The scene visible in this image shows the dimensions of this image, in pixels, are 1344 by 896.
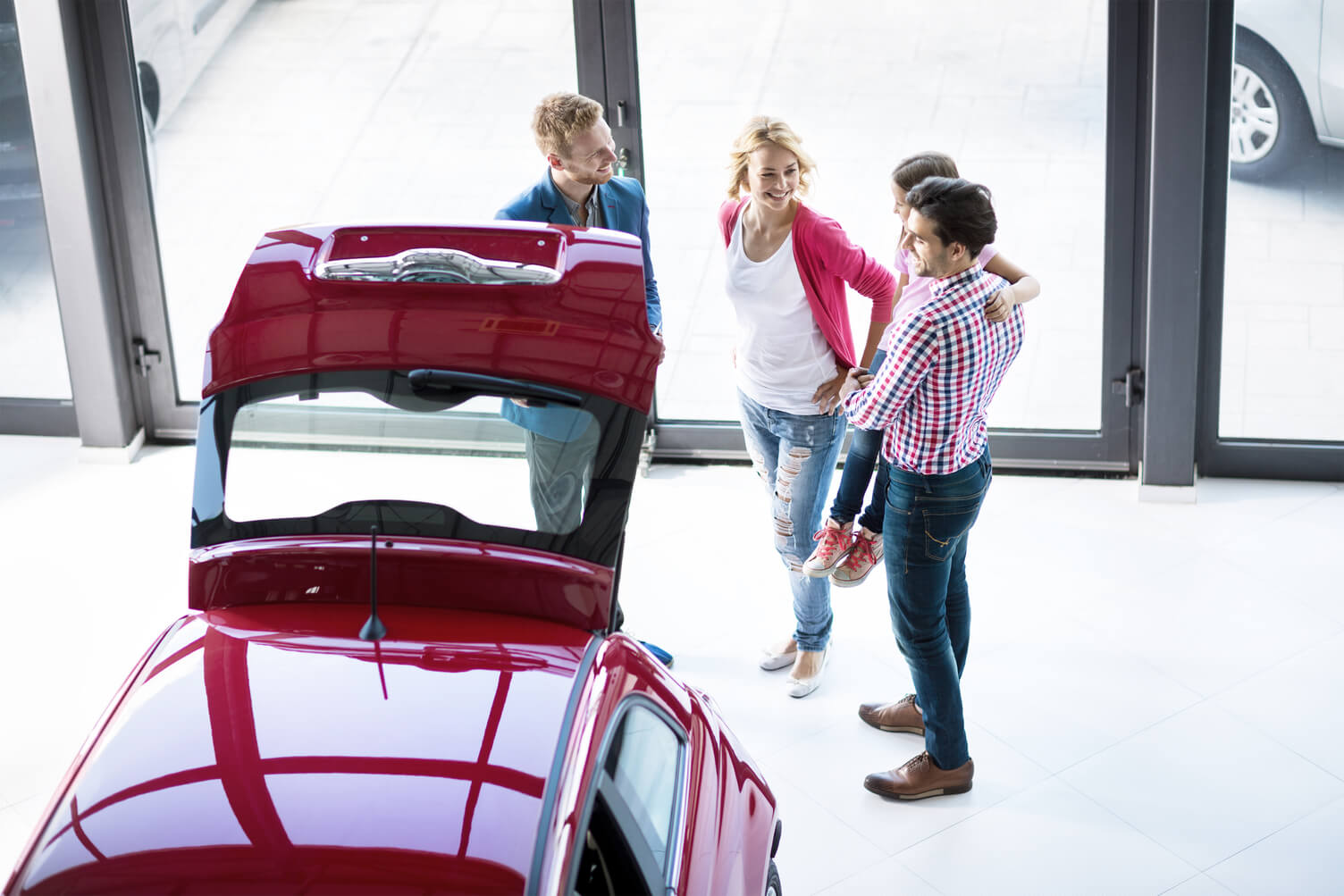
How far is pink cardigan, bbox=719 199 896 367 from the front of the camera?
3270 mm

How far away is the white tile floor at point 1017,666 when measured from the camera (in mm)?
3086

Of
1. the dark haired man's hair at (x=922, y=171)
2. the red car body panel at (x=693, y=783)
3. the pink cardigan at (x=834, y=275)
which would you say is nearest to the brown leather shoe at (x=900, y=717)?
the pink cardigan at (x=834, y=275)

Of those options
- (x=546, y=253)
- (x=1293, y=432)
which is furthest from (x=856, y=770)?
(x=1293, y=432)

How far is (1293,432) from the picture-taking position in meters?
4.80

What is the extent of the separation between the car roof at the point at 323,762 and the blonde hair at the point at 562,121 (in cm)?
144

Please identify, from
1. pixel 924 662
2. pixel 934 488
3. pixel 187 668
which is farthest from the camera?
pixel 924 662

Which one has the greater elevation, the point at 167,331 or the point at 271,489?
the point at 271,489

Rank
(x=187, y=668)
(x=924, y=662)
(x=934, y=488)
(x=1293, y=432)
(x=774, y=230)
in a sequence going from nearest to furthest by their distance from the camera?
(x=187, y=668)
(x=934, y=488)
(x=924, y=662)
(x=774, y=230)
(x=1293, y=432)

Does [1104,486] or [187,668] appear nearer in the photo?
[187,668]

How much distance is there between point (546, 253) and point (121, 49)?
330 cm

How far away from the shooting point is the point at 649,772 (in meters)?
2.20

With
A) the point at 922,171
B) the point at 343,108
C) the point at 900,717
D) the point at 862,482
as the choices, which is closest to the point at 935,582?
the point at 862,482

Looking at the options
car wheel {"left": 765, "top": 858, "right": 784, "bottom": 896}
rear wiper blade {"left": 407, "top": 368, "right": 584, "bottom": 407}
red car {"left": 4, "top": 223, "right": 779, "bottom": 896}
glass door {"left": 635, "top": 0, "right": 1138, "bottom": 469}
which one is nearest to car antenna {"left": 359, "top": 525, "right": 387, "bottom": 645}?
red car {"left": 4, "top": 223, "right": 779, "bottom": 896}

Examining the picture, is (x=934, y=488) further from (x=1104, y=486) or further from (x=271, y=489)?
(x=1104, y=486)
